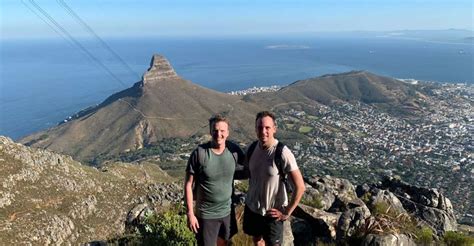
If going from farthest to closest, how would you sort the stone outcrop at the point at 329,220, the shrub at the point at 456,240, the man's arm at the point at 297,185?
1. the shrub at the point at 456,240
2. the stone outcrop at the point at 329,220
3. the man's arm at the point at 297,185

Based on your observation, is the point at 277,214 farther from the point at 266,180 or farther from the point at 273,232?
the point at 266,180

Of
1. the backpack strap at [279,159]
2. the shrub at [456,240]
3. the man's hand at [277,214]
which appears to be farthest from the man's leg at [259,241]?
the shrub at [456,240]

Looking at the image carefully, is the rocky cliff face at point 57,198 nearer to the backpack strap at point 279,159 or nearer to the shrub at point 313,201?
the shrub at point 313,201

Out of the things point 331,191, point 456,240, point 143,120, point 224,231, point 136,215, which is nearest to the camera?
point 224,231

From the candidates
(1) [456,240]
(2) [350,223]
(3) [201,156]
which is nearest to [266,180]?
(3) [201,156]

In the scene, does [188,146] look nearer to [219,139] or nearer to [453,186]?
[453,186]

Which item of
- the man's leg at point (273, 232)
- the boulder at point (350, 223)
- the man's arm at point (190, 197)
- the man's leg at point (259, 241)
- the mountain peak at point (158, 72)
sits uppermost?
the man's arm at point (190, 197)

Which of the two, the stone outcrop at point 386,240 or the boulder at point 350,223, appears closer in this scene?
the stone outcrop at point 386,240

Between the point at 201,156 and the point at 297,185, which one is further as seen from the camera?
the point at 201,156
